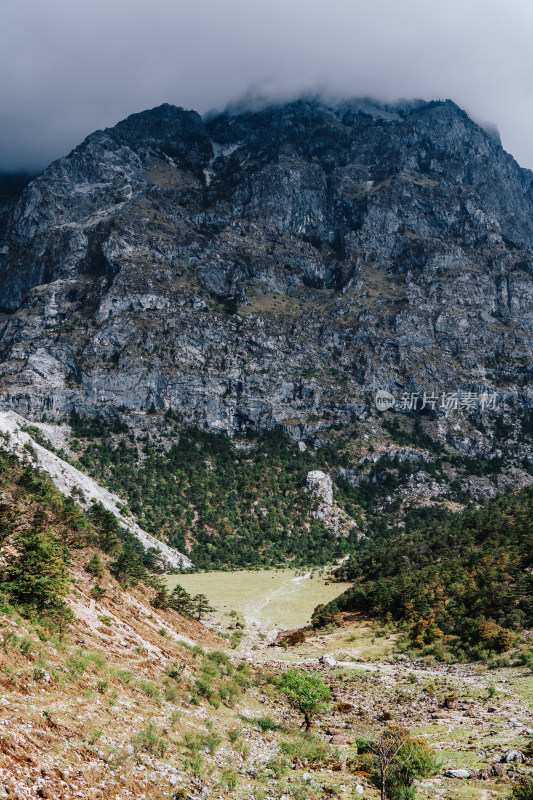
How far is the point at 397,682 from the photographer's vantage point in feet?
116

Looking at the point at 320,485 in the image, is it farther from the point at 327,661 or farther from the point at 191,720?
the point at 191,720

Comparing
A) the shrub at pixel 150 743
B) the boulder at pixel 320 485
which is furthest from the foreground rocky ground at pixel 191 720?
the boulder at pixel 320 485

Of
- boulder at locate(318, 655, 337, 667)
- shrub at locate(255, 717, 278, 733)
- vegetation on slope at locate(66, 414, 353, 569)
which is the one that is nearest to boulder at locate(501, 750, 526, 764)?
shrub at locate(255, 717, 278, 733)

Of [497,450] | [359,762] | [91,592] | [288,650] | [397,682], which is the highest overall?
[497,450]

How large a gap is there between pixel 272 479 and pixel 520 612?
127m

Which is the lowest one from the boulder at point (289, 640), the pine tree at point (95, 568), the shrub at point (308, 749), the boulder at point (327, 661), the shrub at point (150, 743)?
A: the boulder at point (289, 640)

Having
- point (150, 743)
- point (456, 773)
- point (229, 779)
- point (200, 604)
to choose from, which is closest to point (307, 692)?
point (456, 773)

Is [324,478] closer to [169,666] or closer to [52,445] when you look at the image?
[52,445]

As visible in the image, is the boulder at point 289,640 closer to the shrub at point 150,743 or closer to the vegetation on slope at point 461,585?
the vegetation on slope at point 461,585

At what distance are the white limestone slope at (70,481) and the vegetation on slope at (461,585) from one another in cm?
4872

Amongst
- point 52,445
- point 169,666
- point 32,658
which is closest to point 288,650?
point 169,666

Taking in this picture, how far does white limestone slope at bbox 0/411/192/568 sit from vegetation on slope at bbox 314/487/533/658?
4872 cm

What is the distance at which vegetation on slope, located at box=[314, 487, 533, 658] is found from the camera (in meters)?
43.7

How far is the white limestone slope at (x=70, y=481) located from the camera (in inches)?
3813
